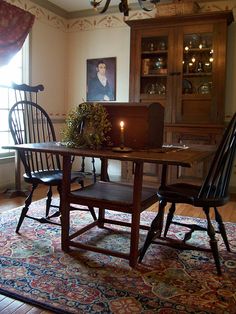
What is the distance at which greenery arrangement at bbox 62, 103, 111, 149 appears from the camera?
2066mm

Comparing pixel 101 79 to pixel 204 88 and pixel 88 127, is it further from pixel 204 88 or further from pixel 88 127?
pixel 88 127

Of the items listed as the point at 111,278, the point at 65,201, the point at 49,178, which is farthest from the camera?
the point at 49,178

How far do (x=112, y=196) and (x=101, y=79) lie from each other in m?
2.90

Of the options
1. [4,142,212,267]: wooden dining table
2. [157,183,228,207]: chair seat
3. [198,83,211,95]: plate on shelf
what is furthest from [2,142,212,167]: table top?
[198,83,211,95]: plate on shelf

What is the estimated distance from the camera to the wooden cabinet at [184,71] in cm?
376

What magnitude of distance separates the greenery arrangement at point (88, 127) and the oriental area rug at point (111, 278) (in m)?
0.72

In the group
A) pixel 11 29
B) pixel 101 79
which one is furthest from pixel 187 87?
pixel 11 29

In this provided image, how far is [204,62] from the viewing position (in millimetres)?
3875

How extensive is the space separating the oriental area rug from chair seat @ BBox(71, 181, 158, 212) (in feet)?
1.17

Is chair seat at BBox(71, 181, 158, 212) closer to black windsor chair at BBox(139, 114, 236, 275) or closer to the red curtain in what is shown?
black windsor chair at BBox(139, 114, 236, 275)

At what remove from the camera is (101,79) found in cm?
466

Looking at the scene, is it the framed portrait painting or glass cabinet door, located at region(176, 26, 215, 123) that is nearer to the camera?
glass cabinet door, located at region(176, 26, 215, 123)

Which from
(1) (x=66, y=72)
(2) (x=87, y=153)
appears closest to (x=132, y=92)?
(1) (x=66, y=72)

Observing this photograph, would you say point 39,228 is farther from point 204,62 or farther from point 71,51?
point 71,51
